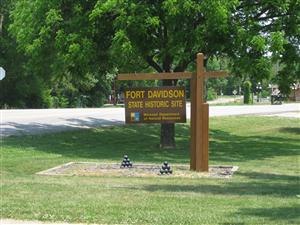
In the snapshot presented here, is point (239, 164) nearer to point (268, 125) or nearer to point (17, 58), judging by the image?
point (268, 125)

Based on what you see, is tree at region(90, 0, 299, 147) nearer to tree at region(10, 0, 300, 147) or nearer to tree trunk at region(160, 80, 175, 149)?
tree at region(10, 0, 300, 147)

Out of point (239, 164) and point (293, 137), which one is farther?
point (293, 137)

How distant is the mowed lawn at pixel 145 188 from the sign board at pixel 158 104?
227cm

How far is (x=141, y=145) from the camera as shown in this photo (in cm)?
2342

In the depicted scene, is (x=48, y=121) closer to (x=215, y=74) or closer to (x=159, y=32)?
(x=159, y=32)

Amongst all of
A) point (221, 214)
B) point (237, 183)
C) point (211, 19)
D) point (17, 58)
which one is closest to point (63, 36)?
point (211, 19)

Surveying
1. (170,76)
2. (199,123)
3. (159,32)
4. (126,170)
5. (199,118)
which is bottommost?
(126,170)

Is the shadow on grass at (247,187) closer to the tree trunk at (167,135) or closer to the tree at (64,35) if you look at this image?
the tree at (64,35)

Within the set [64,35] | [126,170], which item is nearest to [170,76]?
[126,170]

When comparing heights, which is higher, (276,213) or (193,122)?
(193,122)

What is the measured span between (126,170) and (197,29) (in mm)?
5760

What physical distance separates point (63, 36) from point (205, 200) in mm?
11513

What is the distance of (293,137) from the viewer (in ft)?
94.2

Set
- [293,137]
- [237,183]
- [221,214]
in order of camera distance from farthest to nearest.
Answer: [293,137], [237,183], [221,214]
